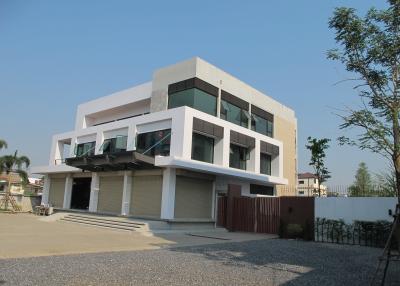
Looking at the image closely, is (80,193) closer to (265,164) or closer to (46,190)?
(46,190)

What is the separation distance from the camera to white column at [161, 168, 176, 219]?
22.0 metres

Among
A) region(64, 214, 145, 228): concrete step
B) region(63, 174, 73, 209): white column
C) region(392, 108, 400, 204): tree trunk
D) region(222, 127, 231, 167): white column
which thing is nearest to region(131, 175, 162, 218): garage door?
region(64, 214, 145, 228): concrete step

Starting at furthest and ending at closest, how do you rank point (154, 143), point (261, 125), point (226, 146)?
point (261, 125) → point (226, 146) → point (154, 143)

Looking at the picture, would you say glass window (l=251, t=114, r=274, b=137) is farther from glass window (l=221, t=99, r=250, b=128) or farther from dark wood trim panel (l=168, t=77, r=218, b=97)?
dark wood trim panel (l=168, t=77, r=218, b=97)

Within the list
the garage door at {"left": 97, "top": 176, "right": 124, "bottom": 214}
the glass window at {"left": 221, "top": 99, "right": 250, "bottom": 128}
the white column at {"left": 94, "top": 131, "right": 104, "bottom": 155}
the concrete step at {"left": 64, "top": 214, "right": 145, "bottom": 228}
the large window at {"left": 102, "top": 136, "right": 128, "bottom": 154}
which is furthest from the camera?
the white column at {"left": 94, "top": 131, "right": 104, "bottom": 155}

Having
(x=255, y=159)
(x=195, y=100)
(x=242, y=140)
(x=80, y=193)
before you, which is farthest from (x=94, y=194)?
(x=255, y=159)

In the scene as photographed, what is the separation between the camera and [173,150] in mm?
22625

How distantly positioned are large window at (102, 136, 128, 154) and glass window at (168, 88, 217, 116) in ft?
13.9

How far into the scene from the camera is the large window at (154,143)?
23656mm

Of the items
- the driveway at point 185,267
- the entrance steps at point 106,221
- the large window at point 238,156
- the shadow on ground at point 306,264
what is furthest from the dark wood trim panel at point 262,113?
the driveway at point 185,267

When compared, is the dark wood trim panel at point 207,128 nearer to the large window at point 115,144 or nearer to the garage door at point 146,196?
the garage door at point 146,196

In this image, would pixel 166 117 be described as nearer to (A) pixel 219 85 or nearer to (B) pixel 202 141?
(B) pixel 202 141

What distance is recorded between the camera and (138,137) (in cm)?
2567

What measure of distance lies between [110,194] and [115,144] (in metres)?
3.69
